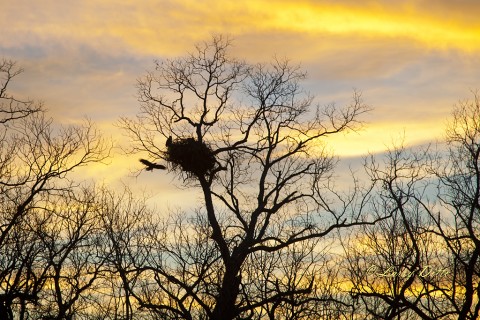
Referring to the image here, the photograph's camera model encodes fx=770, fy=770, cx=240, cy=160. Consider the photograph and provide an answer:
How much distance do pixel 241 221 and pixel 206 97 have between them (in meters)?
3.58

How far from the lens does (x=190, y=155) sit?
2039cm

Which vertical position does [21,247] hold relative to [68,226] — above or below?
below

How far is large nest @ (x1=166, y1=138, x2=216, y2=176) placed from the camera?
66.7 ft

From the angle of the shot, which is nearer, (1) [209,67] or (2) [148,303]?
(2) [148,303]

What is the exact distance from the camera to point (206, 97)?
70.4ft

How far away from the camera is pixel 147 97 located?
72.3 ft

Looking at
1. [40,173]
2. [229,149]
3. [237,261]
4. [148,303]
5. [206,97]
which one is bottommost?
[148,303]

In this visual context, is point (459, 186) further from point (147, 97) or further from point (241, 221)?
point (147, 97)

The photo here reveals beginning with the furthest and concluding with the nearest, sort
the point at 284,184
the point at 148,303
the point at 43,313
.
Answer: the point at 43,313
the point at 284,184
the point at 148,303

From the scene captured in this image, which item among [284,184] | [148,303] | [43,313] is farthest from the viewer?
[43,313]

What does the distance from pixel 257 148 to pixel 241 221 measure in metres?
2.08

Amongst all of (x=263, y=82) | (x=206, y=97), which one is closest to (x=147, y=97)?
(x=206, y=97)

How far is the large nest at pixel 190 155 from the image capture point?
20.3 meters

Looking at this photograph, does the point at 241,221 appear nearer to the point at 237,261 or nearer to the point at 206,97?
the point at 237,261
